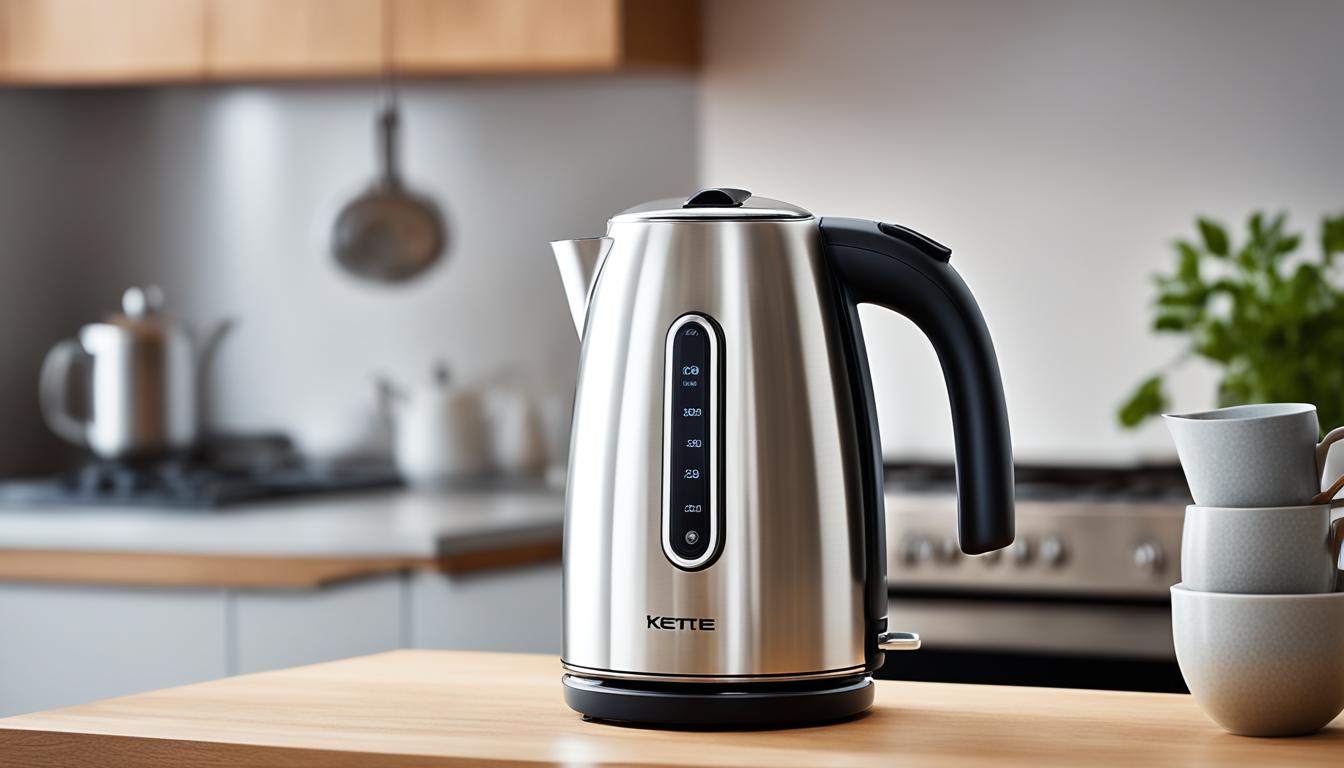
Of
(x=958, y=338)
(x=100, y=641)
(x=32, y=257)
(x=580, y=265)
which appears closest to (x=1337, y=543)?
(x=958, y=338)

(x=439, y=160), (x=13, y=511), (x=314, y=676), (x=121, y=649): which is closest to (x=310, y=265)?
(x=439, y=160)

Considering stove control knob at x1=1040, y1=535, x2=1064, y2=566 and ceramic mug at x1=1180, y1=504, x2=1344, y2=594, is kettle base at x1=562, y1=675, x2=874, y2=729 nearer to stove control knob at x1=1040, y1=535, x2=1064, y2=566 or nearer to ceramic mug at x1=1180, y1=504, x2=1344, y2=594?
ceramic mug at x1=1180, y1=504, x2=1344, y2=594

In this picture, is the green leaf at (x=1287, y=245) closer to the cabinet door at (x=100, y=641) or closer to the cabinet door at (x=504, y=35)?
the cabinet door at (x=504, y=35)

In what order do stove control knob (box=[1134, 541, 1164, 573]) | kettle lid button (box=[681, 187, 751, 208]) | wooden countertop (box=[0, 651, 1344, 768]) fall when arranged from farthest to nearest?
1. stove control knob (box=[1134, 541, 1164, 573])
2. kettle lid button (box=[681, 187, 751, 208])
3. wooden countertop (box=[0, 651, 1344, 768])

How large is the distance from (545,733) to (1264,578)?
0.36 metres

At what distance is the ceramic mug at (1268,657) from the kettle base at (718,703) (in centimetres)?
18

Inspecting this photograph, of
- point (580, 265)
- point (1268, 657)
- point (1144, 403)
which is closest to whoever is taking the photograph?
point (1268, 657)

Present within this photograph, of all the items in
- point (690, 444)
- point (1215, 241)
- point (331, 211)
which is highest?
point (331, 211)

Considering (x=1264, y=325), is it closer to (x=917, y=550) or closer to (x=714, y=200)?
(x=917, y=550)

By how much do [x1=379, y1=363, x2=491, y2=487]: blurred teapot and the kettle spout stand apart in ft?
6.06

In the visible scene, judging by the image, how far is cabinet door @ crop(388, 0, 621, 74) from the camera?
246 centimetres

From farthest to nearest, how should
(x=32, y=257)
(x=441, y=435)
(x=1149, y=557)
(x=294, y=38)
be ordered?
(x=32, y=257) → (x=441, y=435) → (x=294, y=38) → (x=1149, y=557)

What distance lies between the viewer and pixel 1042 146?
2.62 m

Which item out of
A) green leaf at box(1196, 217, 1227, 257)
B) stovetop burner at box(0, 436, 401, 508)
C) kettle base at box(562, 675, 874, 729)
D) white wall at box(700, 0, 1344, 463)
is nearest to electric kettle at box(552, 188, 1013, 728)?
kettle base at box(562, 675, 874, 729)
